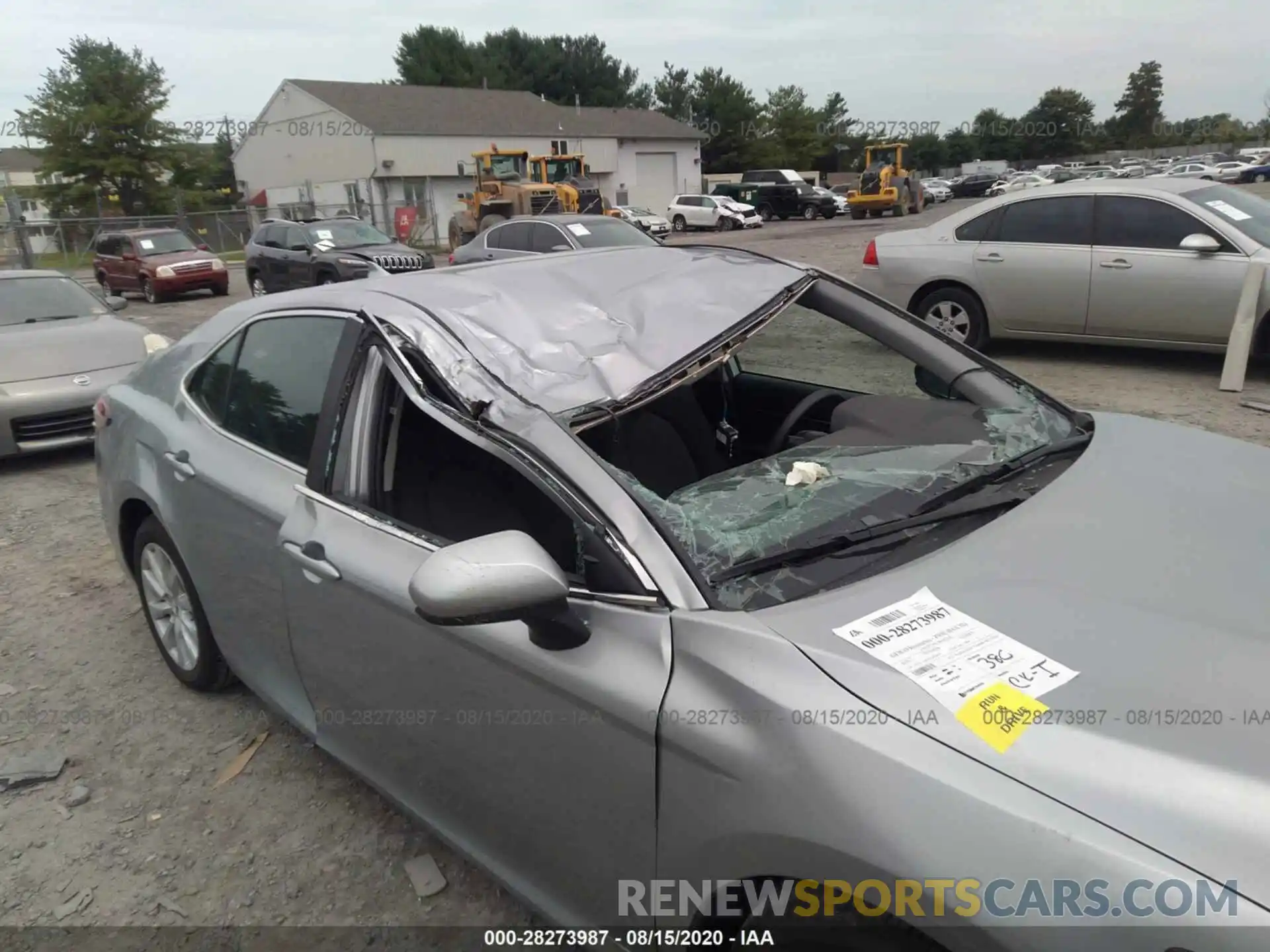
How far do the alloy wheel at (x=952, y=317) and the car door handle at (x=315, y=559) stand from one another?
7235mm

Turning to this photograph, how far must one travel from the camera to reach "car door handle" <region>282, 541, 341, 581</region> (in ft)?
7.36

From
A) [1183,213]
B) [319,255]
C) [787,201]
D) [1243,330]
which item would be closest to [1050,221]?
[1183,213]

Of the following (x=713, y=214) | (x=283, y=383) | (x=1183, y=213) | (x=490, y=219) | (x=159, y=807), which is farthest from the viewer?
(x=713, y=214)

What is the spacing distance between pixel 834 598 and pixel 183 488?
225 centimetres

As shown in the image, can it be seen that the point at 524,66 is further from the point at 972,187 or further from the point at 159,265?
the point at 159,265

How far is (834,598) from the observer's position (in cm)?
169

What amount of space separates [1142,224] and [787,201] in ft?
111

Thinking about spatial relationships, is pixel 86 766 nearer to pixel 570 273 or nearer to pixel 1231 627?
pixel 570 273

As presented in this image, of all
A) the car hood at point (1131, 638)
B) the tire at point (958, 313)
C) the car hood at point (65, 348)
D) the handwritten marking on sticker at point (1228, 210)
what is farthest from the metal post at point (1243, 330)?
the car hood at point (65, 348)

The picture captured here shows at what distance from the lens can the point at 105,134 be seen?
38281 millimetres

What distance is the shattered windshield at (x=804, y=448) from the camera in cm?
189

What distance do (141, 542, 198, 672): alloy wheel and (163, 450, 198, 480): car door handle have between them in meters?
0.41

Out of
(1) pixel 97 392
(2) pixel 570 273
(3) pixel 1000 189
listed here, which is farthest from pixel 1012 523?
(3) pixel 1000 189

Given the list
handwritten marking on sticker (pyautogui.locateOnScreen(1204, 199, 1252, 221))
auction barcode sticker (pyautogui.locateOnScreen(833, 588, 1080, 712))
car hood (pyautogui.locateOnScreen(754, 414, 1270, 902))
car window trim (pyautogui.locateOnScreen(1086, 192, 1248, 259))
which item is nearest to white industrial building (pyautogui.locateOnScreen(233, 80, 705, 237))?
car window trim (pyautogui.locateOnScreen(1086, 192, 1248, 259))
